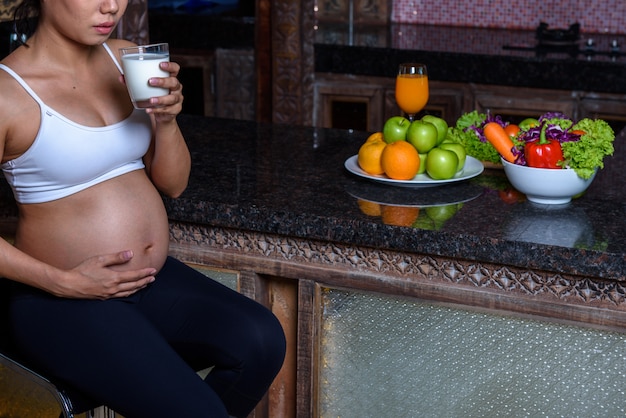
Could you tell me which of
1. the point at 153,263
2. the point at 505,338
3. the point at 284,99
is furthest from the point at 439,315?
the point at 284,99

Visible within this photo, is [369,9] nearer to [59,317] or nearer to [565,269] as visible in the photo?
[565,269]

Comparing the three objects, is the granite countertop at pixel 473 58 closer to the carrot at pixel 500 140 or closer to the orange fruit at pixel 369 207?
the carrot at pixel 500 140

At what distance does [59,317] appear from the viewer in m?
1.83

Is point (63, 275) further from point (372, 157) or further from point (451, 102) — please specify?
point (451, 102)

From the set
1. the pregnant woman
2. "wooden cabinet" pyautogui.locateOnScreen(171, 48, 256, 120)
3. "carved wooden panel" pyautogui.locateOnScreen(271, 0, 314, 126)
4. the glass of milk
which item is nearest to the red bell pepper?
the pregnant woman

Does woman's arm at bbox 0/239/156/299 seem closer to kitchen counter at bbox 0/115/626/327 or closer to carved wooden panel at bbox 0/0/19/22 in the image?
kitchen counter at bbox 0/115/626/327

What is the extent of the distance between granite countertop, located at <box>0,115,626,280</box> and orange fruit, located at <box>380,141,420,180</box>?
5 cm

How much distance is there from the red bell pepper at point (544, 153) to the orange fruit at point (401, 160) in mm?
283

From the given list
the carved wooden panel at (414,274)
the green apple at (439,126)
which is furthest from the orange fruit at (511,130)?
the carved wooden panel at (414,274)

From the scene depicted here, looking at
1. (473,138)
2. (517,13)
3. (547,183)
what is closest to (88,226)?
(547,183)

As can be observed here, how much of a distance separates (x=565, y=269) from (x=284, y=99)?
9.85 feet

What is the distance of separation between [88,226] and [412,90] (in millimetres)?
1114

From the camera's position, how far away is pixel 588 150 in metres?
2.26

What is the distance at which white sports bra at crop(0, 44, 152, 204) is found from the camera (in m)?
1.82
